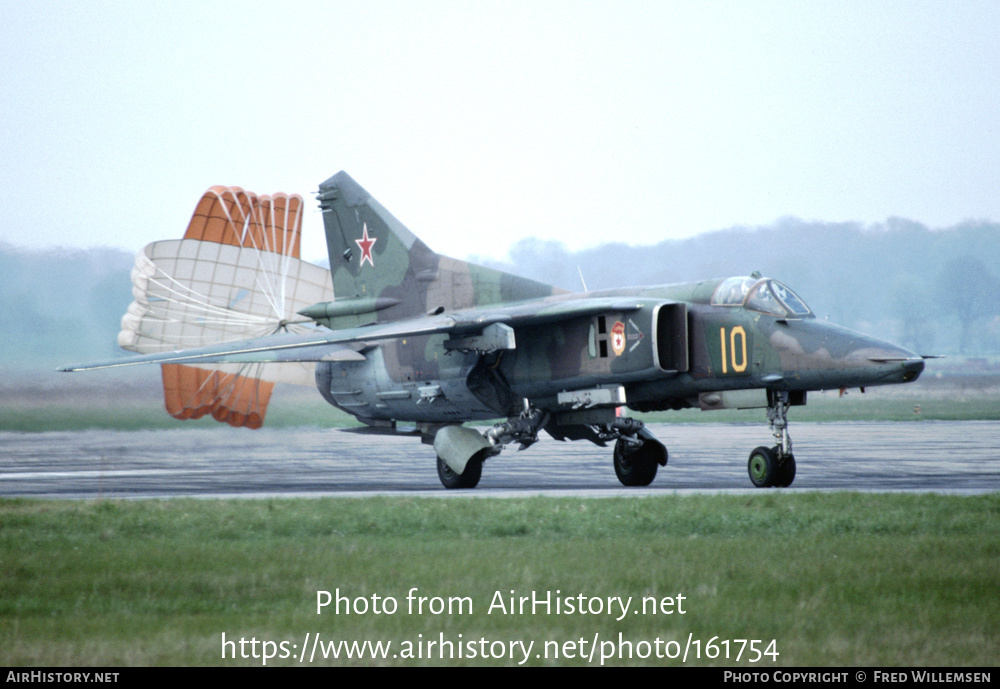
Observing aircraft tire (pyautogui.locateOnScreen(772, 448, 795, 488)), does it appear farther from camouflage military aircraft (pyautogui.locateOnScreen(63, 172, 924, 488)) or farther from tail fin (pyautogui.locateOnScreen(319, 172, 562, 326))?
tail fin (pyautogui.locateOnScreen(319, 172, 562, 326))

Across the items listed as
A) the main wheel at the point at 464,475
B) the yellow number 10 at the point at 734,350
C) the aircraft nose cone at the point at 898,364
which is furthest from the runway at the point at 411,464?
the aircraft nose cone at the point at 898,364

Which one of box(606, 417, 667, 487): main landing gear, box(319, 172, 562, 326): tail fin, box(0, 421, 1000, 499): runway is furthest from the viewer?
box(319, 172, 562, 326): tail fin

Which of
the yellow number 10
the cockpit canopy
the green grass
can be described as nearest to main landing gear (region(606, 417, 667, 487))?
the yellow number 10

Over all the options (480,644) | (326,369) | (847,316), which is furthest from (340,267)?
(847,316)

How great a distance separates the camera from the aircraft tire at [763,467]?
1518 centimetres

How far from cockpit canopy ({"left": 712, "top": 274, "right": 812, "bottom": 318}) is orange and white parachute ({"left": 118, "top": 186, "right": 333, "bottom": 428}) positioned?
33.6 feet

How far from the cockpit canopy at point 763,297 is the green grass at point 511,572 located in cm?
298

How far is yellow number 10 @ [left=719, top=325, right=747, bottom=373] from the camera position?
15227 millimetres

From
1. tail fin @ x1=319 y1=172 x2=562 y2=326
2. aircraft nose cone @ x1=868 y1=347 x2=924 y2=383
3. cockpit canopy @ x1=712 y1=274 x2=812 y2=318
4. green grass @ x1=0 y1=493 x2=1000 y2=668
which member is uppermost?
tail fin @ x1=319 y1=172 x2=562 y2=326

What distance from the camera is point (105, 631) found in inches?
267

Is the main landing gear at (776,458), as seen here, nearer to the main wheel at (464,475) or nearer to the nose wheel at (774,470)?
the nose wheel at (774,470)

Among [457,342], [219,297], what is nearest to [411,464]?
[219,297]

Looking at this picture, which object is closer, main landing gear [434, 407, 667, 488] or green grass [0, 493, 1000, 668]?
green grass [0, 493, 1000, 668]

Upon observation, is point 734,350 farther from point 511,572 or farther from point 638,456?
point 511,572
